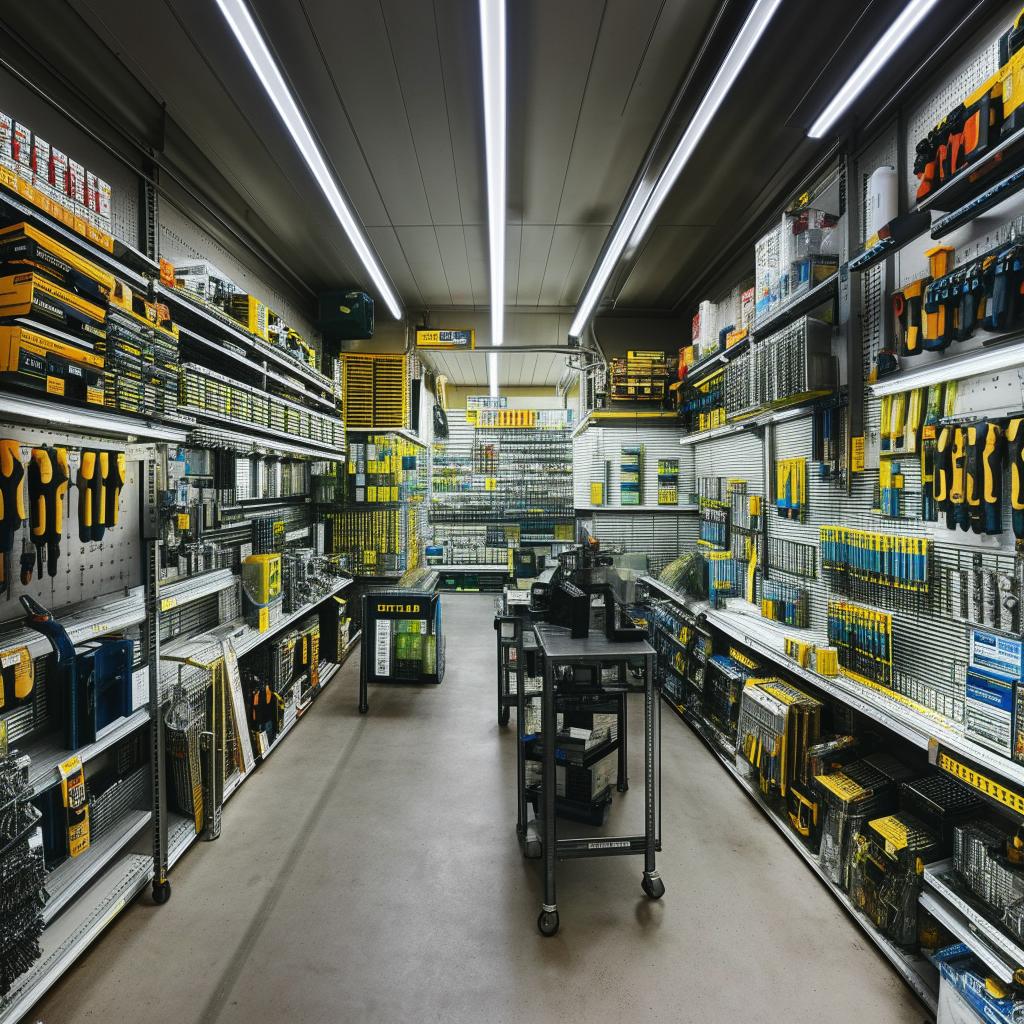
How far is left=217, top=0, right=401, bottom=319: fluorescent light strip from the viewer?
6.95ft

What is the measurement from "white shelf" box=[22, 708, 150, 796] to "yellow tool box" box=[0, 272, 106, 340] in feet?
5.41

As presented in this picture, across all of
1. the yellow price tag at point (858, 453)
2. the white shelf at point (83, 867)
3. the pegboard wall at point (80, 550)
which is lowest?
the white shelf at point (83, 867)

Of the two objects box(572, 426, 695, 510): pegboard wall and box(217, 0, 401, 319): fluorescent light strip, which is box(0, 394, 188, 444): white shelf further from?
box(572, 426, 695, 510): pegboard wall

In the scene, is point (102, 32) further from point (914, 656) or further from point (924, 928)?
point (924, 928)

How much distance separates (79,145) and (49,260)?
1.49 m

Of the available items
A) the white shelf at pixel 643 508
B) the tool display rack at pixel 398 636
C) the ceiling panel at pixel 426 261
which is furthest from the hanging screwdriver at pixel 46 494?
the white shelf at pixel 643 508

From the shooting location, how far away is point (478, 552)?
34.4 feet

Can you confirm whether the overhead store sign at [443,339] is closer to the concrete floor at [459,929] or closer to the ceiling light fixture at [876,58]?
the ceiling light fixture at [876,58]

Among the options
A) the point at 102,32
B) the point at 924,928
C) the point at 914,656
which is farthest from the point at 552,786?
the point at 102,32

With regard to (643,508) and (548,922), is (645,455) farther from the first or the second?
(548,922)

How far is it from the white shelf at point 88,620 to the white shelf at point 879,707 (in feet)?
10.7

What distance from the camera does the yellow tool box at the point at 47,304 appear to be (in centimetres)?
189

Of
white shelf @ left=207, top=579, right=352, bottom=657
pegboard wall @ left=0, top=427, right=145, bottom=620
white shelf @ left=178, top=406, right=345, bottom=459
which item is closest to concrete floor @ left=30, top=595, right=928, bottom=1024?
white shelf @ left=207, top=579, right=352, bottom=657

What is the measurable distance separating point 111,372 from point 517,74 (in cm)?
264
